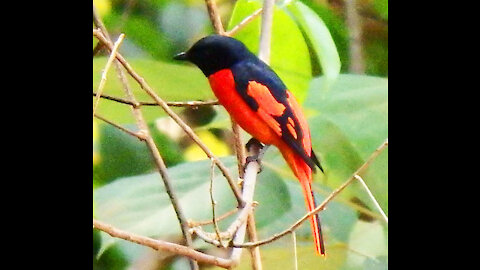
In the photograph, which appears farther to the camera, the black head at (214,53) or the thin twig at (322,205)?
the black head at (214,53)

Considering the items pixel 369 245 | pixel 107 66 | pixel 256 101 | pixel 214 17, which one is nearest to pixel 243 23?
pixel 214 17

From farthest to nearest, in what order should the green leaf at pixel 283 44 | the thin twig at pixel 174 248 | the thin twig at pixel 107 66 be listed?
the green leaf at pixel 283 44 → the thin twig at pixel 107 66 → the thin twig at pixel 174 248

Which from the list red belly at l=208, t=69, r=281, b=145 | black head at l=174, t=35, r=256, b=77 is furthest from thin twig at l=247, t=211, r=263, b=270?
black head at l=174, t=35, r=256, b=77

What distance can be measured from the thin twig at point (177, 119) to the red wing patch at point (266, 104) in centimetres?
12

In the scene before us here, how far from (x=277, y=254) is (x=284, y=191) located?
0.12m

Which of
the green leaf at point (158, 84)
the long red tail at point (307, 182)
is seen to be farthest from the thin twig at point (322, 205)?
the green leaf at point (158, 84)

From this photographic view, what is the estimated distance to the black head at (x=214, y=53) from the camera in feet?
4.17

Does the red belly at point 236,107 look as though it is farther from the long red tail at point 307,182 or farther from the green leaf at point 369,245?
the green leaf at point 369,245

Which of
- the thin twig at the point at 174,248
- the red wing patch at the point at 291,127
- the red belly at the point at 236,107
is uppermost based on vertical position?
the red belly at the point at 236,107

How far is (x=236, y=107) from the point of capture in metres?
1.28

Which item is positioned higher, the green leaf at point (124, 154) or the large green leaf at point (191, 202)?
the green leaf at point (124, 154)

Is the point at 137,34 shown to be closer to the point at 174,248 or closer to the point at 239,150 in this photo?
the point at 239,150
